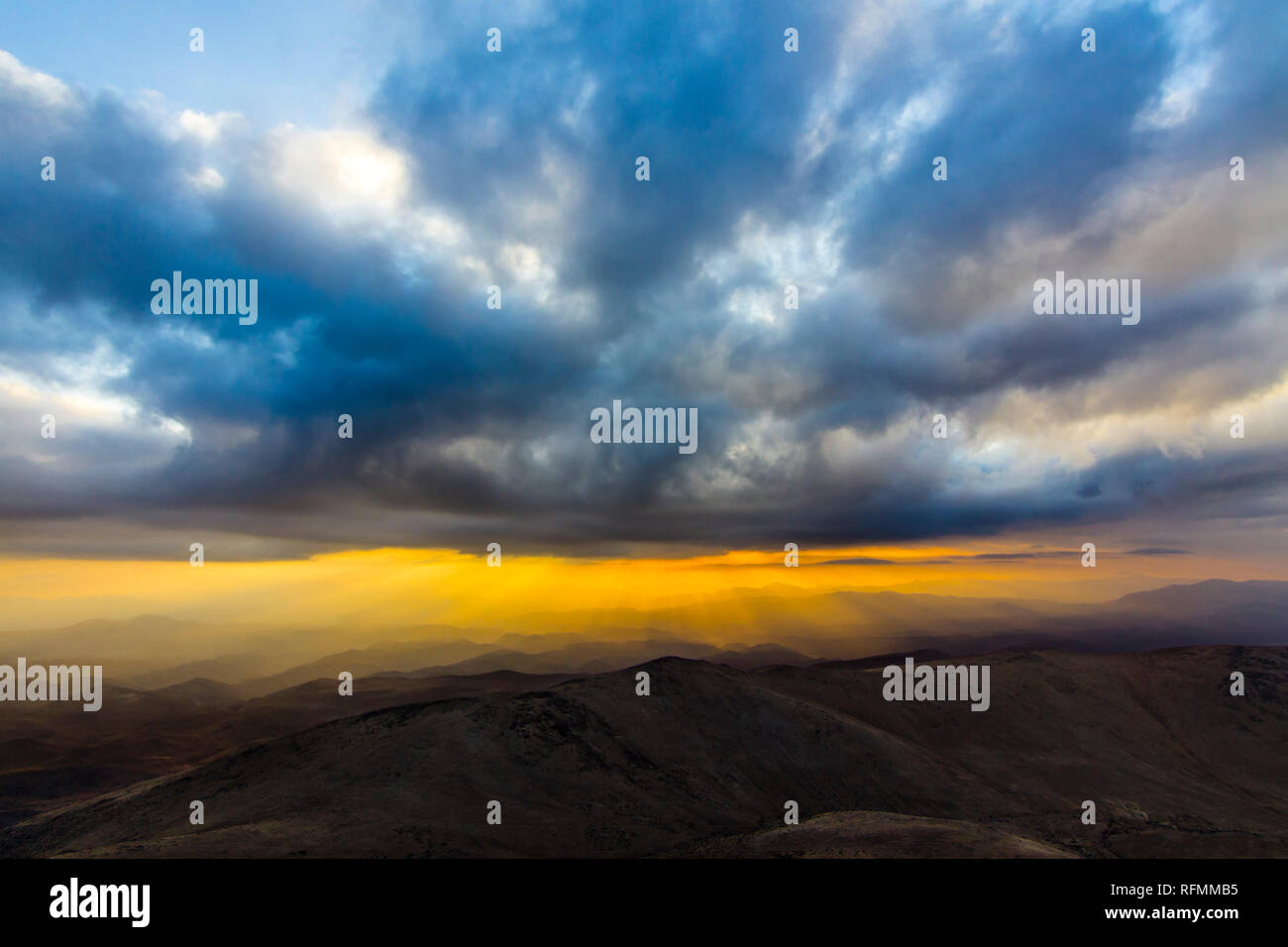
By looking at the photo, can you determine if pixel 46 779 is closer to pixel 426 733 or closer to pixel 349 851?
pixel 426 733

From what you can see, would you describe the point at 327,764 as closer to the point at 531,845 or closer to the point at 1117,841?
the point at 531,845
